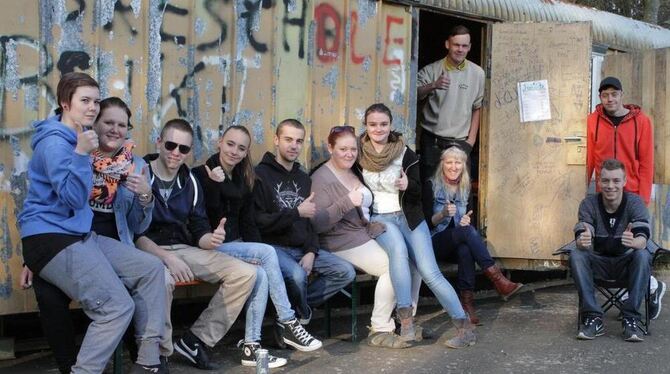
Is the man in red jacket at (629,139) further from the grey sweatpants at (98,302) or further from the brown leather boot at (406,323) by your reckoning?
the grey sweatpants at (98,302)

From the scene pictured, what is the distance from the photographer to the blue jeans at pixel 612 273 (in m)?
6.18

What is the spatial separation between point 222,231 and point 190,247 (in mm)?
305

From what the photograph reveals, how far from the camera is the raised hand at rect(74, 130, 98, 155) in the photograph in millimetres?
4312

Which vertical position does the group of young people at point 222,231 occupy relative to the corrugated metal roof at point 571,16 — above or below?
below

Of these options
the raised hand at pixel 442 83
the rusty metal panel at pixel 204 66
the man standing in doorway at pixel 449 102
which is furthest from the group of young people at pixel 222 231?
the raised hand at pixel 442 83

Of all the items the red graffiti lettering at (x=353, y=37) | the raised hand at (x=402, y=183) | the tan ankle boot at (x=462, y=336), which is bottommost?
the tan ankle boot at (x=462, y=336)

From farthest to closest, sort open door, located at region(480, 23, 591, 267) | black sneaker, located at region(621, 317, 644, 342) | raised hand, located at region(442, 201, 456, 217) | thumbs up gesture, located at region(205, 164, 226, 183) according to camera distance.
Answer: open door, located at region(480, 23, 591, 267)
raised hand, located at region(442, 201, 456, 217)
black sneaker, located at region(621, 317, 644, 342)
thumbs up gesture, located at region(205, 164, 226, 183)

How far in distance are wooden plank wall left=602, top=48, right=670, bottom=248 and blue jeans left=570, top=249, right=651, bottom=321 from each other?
134 inches

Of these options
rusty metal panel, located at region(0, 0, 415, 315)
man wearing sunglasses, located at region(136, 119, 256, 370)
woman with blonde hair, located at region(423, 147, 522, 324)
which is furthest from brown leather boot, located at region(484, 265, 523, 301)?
man wearing sunglasses, located at region(136, 119, 256, 370)

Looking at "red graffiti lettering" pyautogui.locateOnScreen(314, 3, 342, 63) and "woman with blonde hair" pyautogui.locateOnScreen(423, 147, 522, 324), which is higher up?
"red graffiti lettering" pyautogui.locateOnScreen(314, 3, 342, 63)

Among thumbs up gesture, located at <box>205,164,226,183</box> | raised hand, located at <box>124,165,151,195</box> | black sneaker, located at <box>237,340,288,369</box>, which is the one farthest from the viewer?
thumbs up gesture, located at <box>205,164,226,183</box>

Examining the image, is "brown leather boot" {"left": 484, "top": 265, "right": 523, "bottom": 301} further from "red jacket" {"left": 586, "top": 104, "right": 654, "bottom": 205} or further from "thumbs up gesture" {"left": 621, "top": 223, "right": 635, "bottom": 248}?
"red jacket" {"left": 586, "top": 104, "right": 654, "bottom": 205}

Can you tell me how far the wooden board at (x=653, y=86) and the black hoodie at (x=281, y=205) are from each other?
4.91 meters

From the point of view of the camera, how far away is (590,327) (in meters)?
6.25
